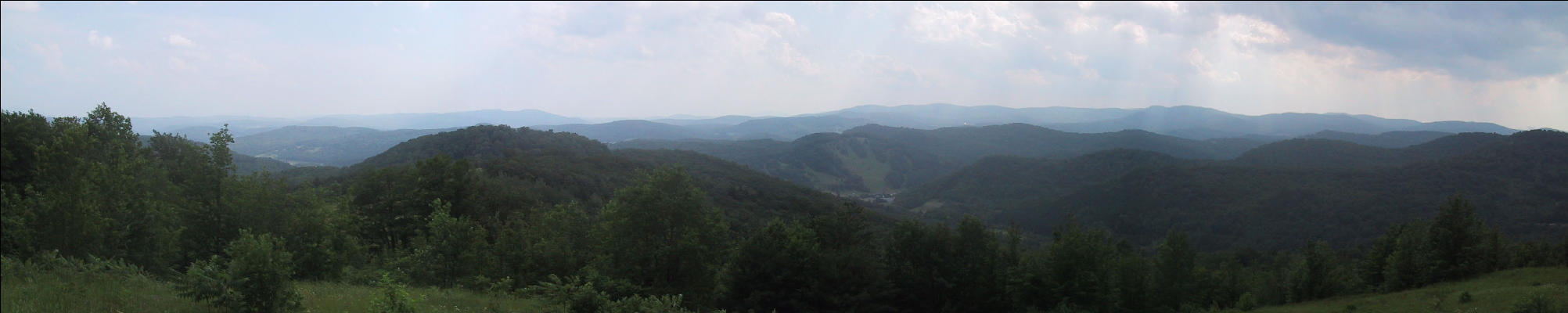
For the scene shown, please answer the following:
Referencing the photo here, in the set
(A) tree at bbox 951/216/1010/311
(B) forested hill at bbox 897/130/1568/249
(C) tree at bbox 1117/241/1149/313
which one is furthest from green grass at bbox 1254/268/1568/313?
(B) forested hill at bbox 897/130/1568/249

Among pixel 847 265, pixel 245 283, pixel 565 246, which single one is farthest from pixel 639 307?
pixel 847 265

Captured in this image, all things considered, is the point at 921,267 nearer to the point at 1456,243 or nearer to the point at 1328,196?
the point at 1456,243

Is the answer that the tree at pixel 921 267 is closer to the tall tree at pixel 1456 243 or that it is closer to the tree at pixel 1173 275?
the tree at pixel 1173 275

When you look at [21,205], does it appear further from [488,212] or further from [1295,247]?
[1295,247]

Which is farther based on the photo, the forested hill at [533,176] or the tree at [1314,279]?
the tree at [1314,279]

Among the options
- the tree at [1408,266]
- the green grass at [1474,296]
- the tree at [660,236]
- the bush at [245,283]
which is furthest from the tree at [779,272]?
the tree at [1408,266]

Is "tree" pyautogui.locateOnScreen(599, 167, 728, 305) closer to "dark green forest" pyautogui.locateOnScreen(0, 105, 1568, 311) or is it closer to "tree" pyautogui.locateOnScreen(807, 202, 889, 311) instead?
"dark green forest" pyautogui.locateOnScreen(0, 105, 1568, 311)

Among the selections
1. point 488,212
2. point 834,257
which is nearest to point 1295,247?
point 834,257
